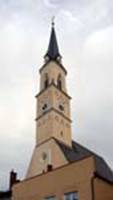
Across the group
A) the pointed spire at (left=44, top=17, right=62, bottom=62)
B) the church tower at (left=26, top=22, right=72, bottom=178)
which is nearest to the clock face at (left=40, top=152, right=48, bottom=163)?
the church tower at (left=26, top=22, right=72, bottom=178)

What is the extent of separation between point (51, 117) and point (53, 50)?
51.7ft

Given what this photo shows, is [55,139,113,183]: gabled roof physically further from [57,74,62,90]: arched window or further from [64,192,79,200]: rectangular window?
[64,192,79,200]: rectangular window

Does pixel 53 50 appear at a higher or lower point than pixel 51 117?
higher

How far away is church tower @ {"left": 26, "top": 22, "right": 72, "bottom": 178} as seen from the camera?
143 feet

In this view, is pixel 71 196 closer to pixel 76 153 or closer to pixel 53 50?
pixel 76 153

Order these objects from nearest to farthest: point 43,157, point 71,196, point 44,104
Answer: point 71,196 < point 43,157 < point 44,104

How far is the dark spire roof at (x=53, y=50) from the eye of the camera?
57.5 metres

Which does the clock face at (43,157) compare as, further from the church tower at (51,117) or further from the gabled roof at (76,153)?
the gabled roof at (76,153)

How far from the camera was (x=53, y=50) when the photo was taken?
5959 centimetres

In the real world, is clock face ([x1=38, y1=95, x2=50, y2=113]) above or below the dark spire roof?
below

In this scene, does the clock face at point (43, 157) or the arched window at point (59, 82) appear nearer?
the clock face at point (43, 157)

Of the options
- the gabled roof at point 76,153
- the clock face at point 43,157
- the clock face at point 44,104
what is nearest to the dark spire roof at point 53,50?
the clock face at point 44,104

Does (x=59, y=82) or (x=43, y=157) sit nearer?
(x=43, y=157)

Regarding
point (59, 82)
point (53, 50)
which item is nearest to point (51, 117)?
point (59, 82)
